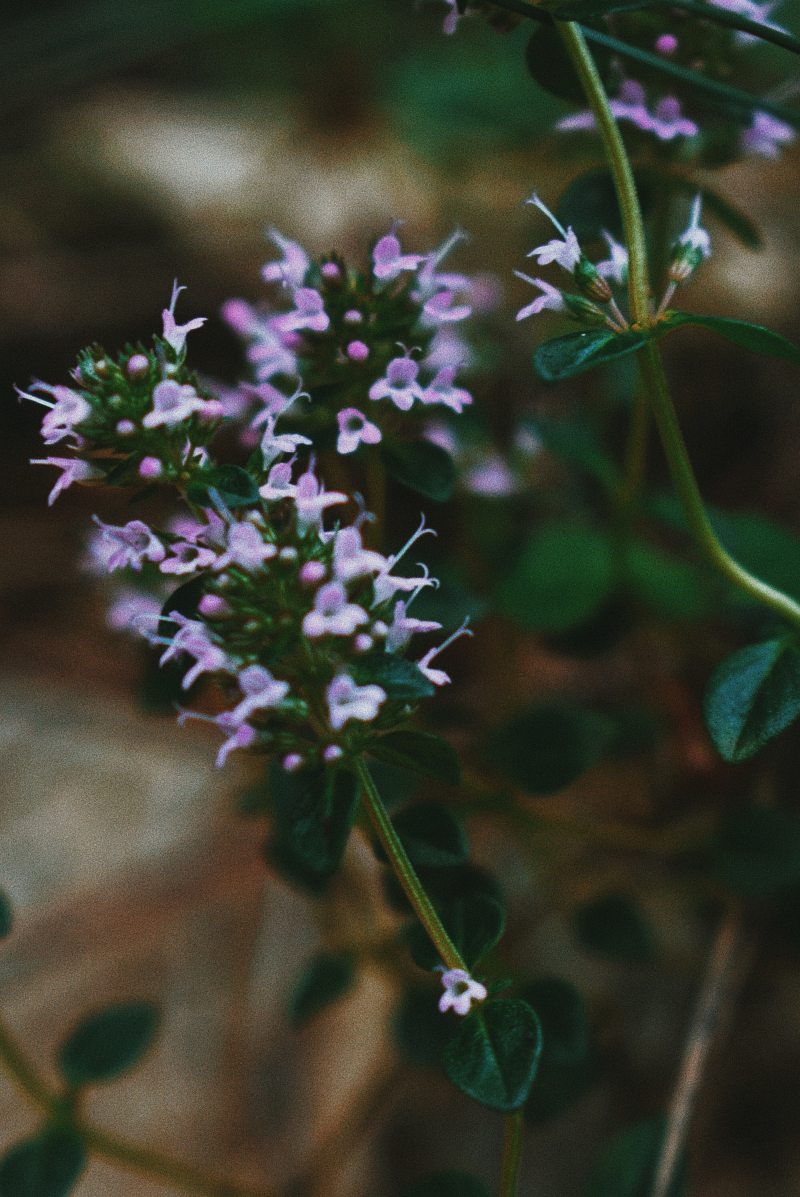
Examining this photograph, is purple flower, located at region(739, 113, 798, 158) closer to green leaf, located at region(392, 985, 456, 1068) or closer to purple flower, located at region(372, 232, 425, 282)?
purple flower, located at region(372, 232, 425, 282)

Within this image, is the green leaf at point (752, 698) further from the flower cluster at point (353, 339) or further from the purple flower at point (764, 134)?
the purple flower at point (764, 134)

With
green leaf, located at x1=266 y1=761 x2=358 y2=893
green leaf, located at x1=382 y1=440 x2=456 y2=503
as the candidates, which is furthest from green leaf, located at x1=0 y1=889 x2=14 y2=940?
green leaf, located at x1=382 y1=440 x2=456 y2=503

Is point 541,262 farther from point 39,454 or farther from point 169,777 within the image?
point 39,454

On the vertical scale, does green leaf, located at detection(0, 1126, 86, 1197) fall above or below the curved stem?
below

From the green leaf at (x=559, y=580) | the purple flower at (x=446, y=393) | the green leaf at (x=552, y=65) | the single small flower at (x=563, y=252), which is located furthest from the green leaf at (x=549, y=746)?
the green leaf at (x=552, y=65)

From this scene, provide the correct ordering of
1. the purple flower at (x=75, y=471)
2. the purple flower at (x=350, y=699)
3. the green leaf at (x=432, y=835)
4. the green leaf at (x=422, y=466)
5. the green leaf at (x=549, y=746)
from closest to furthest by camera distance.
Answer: the purple flower at (x=350, y=699), the purple flower at (x=75, y=471), the green leaf at (x=432, y=835), the green leaf at (x=422, y=466), the green leaf at (x=549, y=746)

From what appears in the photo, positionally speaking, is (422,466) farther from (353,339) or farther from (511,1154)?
(511,1154)
